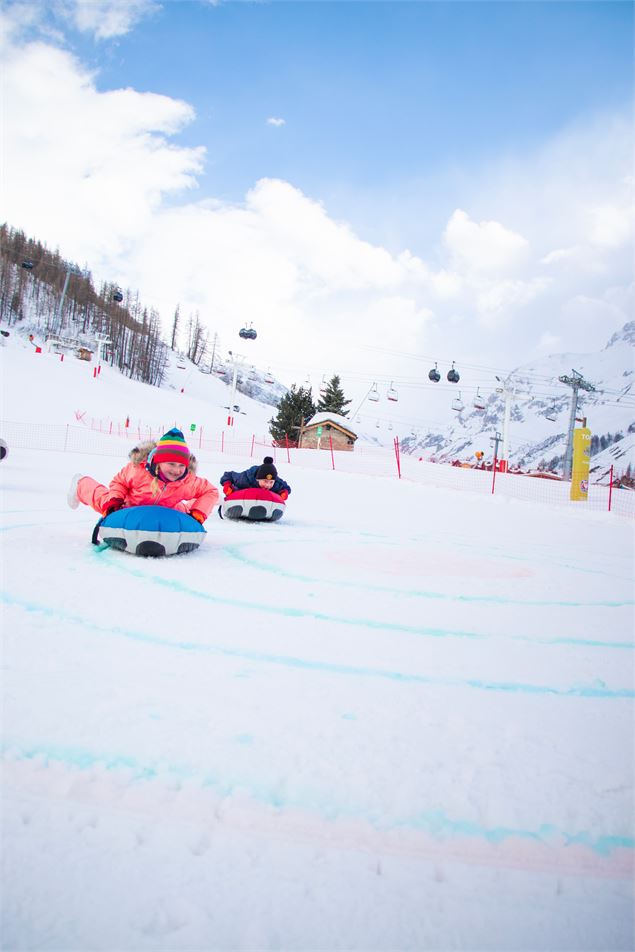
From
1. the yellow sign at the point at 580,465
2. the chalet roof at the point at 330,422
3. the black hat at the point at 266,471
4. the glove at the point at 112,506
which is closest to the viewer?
the glove at the point at 112,506

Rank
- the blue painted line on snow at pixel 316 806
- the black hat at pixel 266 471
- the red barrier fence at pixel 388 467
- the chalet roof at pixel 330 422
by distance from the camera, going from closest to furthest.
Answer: the blue painted line on snow at pixel 316 806
the black hat at pixel 266 471
the red barrier fence at pixel 388 467
the chalet roof at pixel 330 422

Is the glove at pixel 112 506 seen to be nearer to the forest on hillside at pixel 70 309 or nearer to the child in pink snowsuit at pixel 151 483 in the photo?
the child in pink snowsuit at pixel 151 483

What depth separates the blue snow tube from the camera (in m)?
4.20

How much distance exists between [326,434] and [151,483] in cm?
3498

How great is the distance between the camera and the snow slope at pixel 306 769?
994 mm

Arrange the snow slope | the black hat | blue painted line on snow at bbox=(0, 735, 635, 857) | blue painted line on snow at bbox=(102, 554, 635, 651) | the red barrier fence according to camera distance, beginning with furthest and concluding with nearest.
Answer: the red barrier fence → the black hat → blue painted line on snow at bbox=(102, 554, 635, 651) → blue painted line on snow at bbox=(0, 735, 635, 857) → the snow slope

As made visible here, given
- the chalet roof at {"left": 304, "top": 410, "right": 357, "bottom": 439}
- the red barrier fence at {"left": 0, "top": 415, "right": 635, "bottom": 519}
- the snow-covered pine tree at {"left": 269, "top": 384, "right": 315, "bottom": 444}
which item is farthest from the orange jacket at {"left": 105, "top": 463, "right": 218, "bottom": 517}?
the snow-covered pine tree at {"left": 269, "top": 384, "right": 315, "bottom": 444}

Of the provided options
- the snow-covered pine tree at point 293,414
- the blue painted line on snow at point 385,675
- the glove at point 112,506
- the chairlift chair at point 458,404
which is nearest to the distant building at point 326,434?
the snow-covered pine tree at point 293,414

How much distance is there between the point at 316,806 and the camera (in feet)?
4.21

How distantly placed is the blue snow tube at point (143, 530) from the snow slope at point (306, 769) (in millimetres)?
675

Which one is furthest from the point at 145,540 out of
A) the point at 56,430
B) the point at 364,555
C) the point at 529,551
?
the point at 56,430

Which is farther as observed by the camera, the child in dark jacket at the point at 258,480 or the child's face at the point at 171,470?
the child in dark jacket at the point at 258,480

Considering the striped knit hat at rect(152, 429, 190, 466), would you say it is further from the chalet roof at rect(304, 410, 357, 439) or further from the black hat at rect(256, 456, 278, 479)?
the chalet roof at rect(304, 410, 357, 439)

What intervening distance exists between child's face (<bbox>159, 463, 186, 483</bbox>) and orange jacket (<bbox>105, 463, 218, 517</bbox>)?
0.16ft
